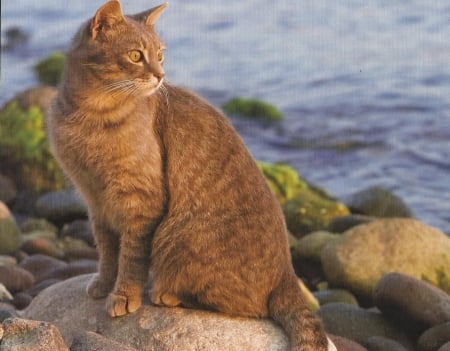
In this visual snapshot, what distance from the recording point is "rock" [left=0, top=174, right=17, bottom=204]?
11008mm

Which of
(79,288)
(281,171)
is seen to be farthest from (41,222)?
(79,288)

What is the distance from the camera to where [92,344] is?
513 cm

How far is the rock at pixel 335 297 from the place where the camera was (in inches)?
328

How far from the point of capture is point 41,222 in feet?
33.7

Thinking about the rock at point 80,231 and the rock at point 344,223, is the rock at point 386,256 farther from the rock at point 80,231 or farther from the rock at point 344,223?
the rock at point 80,231

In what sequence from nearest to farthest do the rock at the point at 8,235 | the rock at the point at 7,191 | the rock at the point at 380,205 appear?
1. the rock at the point at 8,235
2. the rock at the point at 380,205
3. the rock at the point at 7,191

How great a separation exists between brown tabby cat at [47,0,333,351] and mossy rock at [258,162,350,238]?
4.13m

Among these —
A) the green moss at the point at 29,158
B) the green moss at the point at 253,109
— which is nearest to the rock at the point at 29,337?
the green moss at the point at 29,158

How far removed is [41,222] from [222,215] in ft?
15.5

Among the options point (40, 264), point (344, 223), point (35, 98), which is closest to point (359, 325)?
point (344, 223)

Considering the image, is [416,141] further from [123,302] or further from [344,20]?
[123,302]

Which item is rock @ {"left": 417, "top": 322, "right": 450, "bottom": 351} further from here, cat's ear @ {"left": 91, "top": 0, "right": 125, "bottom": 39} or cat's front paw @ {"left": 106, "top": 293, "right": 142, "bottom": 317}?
cat's ear @ {"left": 91, "top": 0, "right": 125, "bottom": 39}

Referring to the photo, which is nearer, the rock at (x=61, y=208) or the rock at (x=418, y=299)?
the rock at (x=418, y=299)

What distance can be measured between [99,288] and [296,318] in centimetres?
133
